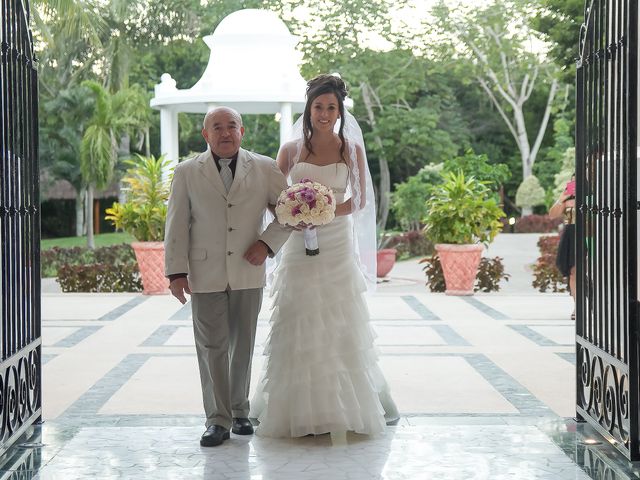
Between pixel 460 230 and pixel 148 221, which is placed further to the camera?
pixel 148 221

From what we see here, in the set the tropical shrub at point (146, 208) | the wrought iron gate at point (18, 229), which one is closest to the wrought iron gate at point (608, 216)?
the wrought iron gate at point (18, 229)

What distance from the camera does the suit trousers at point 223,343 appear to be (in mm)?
5008

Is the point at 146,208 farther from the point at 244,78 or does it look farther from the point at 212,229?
the point at 212,229

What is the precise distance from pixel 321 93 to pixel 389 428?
6.15 feet

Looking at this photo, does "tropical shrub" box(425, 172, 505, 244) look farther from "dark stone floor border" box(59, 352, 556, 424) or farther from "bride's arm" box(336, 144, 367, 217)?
"bride's arm" box(336, 144, 367, 217)

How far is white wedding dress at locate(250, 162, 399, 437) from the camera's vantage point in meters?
5.09

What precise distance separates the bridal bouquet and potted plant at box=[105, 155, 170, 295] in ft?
26.1

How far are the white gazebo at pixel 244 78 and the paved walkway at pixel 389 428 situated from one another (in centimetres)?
489

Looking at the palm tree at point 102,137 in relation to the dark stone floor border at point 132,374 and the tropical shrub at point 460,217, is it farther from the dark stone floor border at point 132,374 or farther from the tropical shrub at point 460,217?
the dark stone floor border at point 132,374

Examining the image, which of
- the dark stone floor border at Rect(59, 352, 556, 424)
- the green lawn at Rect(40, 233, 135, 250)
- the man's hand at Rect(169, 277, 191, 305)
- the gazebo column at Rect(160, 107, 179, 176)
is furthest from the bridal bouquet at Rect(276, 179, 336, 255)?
the green lawn at Rect(40, 233, 135, 250)

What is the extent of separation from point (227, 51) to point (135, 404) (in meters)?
10.1

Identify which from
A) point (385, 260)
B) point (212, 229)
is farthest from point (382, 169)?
point (212, 229)

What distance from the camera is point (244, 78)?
1498 cm

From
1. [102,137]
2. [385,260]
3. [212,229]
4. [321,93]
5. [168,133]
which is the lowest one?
[385,260]
